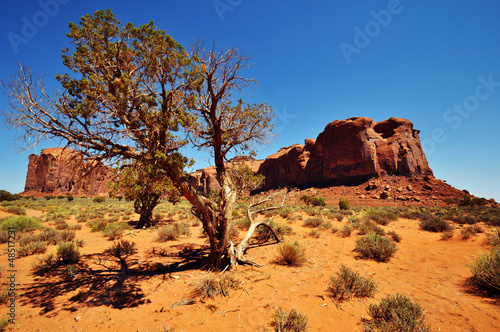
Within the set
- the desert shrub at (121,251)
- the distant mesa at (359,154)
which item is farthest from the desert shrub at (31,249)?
the distant mesa at (359,154)

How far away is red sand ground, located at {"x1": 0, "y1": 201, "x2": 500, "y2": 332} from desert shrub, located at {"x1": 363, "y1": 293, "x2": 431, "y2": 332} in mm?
247

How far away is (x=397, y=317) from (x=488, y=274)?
3.28 m

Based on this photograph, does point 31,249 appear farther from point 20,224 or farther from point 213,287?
point 213,287

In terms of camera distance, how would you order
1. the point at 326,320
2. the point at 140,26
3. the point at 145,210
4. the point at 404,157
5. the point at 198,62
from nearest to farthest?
1. the point at 326,320
2. the point at 140,26
3. the point at 198,62
4. the point at 145,210
5. the point at 404,157

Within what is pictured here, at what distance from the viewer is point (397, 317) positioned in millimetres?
3057

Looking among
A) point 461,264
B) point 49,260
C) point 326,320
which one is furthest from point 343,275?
point 49,260

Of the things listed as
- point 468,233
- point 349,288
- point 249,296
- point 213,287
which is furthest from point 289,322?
point 468,233

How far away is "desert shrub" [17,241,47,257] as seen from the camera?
7.17m

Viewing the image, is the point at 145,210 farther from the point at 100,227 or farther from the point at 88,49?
the point at 88,49

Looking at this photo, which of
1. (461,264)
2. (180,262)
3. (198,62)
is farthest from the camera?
(180,262)

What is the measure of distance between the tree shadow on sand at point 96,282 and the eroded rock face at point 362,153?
4940 cm

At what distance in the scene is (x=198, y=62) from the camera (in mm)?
5449

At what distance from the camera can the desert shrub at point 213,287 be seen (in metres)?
4.59

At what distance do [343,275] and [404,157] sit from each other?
53.5m
